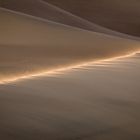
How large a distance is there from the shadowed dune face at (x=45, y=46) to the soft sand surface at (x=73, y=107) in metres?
0.19

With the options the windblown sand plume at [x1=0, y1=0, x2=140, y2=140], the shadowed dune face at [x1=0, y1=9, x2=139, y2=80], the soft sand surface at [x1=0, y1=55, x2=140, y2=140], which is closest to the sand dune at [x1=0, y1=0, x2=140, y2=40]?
the windblown sand plume at [x1=0, y1=0, x2=140, y2=140]

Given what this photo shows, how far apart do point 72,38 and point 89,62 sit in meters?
0.26

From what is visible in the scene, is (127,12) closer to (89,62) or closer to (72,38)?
(72,38)

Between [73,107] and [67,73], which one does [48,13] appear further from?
[73,107]

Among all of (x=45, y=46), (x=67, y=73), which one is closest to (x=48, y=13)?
(x=45, y=46)

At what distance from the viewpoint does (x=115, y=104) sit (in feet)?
3.12

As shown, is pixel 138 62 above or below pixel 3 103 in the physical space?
above

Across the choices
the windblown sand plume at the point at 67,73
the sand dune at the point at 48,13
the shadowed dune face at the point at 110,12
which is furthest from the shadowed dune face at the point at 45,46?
the shadowed dune face at the point at 110,12

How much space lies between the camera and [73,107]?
93cm

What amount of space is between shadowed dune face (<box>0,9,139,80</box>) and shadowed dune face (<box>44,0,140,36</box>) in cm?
40

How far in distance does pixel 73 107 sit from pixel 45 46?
0.71 metres

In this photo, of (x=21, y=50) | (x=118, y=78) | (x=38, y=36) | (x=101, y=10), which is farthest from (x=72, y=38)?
(x=101, y=10)

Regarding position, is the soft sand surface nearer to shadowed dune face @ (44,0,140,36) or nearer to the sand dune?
the sand dune

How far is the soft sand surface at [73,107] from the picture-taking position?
79 cm
